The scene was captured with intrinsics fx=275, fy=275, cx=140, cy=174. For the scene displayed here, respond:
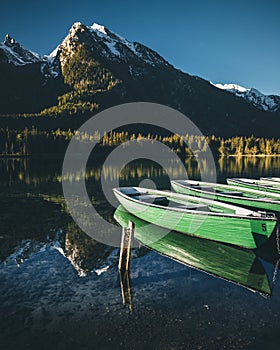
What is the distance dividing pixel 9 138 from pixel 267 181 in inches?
4718

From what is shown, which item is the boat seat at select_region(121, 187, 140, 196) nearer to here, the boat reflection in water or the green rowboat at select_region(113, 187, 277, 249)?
the green rowboat at select_region(113, 187, 277, 249)

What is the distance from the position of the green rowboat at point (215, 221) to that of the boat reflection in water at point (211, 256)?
0.63m

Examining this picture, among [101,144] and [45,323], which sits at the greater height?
[101,144]

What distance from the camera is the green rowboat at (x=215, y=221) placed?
53.1ft

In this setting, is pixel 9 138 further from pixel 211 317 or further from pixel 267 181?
pixel 211 317

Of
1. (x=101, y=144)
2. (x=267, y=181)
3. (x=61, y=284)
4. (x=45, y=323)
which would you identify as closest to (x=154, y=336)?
(x=45, y=323)

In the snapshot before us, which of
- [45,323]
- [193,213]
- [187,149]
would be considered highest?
[187,149]

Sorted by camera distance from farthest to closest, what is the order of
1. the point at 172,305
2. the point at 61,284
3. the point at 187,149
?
the point at 187,149
the point at 61,284
the point at 172,305

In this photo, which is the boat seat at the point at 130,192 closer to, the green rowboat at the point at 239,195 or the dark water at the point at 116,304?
the green rowboat at the point at 239,195

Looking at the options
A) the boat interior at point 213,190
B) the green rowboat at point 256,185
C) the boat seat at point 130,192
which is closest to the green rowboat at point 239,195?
the boat interior at point 213,190

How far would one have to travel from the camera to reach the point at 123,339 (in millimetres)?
9320

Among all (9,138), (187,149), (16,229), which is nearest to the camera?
(16,229)

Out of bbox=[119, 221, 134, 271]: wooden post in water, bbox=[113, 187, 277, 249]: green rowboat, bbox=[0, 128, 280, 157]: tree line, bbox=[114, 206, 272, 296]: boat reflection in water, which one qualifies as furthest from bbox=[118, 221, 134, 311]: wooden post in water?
bbox=[0, 128, 280, 157]: tree line

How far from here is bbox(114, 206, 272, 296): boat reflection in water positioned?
13777 mm
